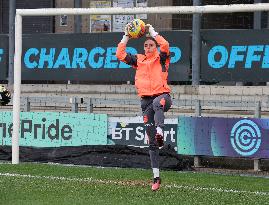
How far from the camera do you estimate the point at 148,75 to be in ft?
38.8

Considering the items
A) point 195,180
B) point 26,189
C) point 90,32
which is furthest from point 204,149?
point 90,32

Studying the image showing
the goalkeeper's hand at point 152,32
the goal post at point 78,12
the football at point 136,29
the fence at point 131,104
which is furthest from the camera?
the fence at point 131,104

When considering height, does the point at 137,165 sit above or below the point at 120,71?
below

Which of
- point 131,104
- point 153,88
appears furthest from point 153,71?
point 131,104

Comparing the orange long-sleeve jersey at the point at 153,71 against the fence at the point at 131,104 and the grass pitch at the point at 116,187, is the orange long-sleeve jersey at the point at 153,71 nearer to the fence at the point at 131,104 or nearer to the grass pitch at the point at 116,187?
the grass pitch at the point at 116,187

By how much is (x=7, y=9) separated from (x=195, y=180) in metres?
10.9

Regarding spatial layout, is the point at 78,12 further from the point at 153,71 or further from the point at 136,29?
the point at 153,71

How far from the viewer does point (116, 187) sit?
11680 millimetres

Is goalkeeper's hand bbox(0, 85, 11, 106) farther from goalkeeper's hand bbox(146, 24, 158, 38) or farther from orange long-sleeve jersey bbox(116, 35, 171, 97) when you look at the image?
goalkeeper's hand bbox(146, 24, 158, 38)

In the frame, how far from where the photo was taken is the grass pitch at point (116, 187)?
10414 mm

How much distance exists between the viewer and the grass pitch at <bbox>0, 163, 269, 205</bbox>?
1041cm

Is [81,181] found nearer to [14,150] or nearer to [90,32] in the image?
[14,150]

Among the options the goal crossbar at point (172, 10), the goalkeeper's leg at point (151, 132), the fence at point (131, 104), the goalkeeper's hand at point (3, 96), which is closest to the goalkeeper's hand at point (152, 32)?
the goalkeeper's leg at point (151, 132)

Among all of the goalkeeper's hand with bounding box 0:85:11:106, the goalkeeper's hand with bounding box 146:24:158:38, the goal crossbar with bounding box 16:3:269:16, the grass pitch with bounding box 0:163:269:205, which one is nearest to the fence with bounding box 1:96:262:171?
the grass pitch with bounding box 0:163:269:205
